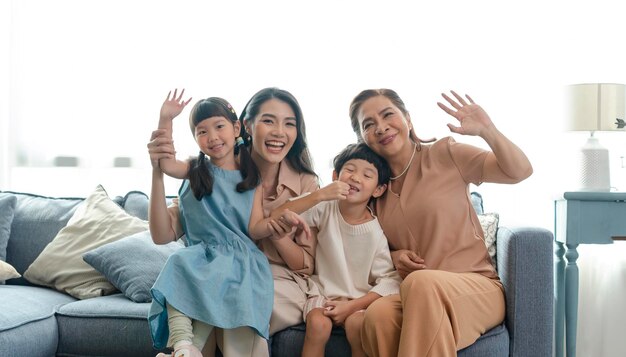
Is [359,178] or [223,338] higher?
[359,178]

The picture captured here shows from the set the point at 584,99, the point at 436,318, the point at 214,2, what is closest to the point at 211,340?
the point at 436,318

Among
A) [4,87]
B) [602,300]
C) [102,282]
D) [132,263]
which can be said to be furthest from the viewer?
[4,87]

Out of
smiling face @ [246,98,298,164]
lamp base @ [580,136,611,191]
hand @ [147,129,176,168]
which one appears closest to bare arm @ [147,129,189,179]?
hand @ [147,129,176,168]

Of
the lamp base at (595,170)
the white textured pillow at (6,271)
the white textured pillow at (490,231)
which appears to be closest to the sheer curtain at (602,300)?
the lamp base at (595,170)

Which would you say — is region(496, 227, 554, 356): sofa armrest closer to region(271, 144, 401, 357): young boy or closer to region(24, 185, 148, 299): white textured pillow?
region(271, 144, 401, 357): young boy

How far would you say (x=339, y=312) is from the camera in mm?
2279

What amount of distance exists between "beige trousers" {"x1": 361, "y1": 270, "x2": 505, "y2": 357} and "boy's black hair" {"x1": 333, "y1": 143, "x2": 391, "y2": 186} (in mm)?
421

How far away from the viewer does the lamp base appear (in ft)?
10.3

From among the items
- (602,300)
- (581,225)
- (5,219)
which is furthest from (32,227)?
(602,300)

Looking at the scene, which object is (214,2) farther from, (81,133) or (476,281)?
(476,281)

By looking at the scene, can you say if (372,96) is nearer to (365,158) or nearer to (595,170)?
(365,158)

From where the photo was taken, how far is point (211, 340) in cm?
230

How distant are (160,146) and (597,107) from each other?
179cm

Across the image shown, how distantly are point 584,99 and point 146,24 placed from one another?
7.03 feet
